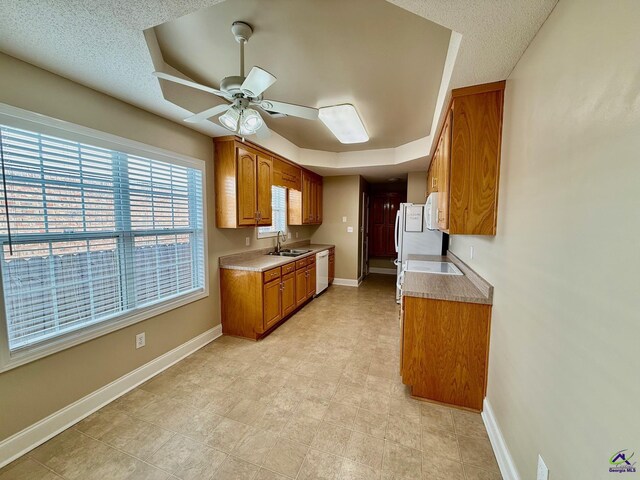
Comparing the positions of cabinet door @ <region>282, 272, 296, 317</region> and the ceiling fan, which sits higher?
the ceiling fan


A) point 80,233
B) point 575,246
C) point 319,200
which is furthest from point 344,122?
point 80,233

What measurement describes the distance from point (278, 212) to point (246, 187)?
4.28 ft

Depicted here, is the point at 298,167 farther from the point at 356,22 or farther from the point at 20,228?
the point at 20,228

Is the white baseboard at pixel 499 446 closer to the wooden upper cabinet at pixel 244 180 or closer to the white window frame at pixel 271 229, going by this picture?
the wooden upper cabinet at pixel 244 180

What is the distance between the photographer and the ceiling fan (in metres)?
1.44

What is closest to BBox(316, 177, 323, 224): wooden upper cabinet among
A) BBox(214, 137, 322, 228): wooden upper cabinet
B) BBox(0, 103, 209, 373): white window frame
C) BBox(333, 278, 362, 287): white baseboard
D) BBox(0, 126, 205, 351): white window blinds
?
BBox(214, 137, 322, 228): wooden upper cabinet

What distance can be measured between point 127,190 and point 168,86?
92 centimetres

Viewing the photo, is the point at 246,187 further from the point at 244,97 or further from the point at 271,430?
the point at 271,430

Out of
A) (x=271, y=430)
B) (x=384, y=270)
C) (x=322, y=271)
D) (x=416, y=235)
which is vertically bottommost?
(x=271, y=430)

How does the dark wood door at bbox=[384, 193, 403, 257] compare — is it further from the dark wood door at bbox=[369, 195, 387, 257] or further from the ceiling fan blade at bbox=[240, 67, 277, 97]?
the ceiling fan blade at bbox=[240, 67, 277, 97]

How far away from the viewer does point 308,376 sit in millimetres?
2332

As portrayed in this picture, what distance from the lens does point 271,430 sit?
1725 mm

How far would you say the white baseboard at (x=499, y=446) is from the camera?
4.42 feet

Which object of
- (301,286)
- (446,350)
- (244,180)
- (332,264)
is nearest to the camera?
(446,350)
